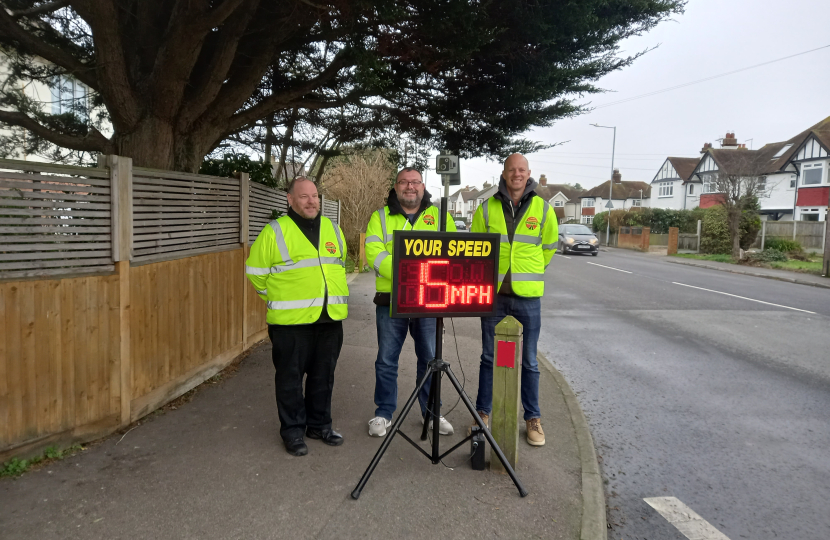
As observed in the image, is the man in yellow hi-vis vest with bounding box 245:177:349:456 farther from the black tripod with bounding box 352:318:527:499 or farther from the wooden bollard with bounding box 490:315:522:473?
the wooden bollard with bounding box 490:315:522:473

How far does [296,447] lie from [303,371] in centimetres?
55

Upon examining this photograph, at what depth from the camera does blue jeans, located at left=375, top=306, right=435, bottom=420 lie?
4.58m

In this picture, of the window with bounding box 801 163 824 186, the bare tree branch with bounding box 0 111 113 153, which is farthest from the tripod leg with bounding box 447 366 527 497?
the window with bounding box 801 163 824 186

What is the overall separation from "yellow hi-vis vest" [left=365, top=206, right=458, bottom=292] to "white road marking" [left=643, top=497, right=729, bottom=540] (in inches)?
89.1

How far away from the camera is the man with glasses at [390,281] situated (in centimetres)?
438

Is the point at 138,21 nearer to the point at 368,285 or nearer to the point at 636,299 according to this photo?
the point at 368,285

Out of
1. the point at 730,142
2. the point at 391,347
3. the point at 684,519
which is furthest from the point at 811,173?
the point at 391,347

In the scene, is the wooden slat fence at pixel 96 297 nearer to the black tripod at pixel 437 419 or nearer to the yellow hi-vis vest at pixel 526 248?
the black tripod at pixel 437 419

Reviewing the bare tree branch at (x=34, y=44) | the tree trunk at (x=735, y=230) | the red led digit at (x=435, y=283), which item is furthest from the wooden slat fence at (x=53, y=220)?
the tree trunk at (x=735, y=230)

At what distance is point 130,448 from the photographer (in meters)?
4.17

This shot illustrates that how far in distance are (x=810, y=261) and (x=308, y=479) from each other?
27706 millimetres

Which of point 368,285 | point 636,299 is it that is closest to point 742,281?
point 636,299

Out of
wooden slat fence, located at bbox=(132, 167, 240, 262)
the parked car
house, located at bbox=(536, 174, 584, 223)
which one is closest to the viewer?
wooden slat fence, located at bbox=(132, 167, 240, 262)

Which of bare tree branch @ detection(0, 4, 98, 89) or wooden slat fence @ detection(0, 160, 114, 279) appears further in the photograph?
bare tree branch @ detection(0, 4, 98, 89)
